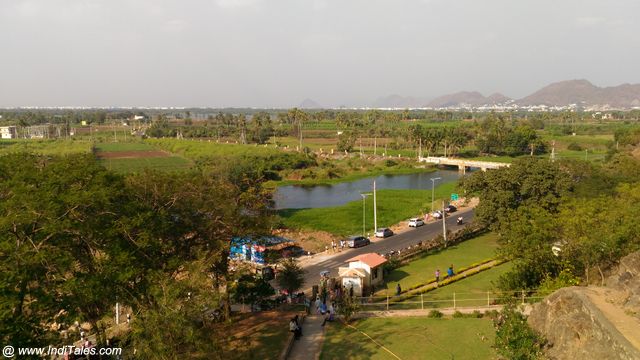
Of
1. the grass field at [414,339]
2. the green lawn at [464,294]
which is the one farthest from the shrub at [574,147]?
the grass field at [414,339]

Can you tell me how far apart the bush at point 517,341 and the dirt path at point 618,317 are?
7.95 ft

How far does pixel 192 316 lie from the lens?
55.4ft

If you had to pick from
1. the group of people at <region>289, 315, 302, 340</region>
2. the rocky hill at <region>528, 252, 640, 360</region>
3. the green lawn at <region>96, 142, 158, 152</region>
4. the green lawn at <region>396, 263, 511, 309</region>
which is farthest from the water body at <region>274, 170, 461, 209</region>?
the green lawn at <region>96, 142, 158, 152</region>

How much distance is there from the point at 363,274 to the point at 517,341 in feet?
46.7

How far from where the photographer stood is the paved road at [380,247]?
36656 millimetres

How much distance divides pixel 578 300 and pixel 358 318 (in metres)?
10.8

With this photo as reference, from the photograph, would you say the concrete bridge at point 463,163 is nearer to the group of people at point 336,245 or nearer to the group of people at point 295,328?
the group of people at point 336,245

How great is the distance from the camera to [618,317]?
1703cm

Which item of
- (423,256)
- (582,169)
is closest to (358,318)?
(423,256)

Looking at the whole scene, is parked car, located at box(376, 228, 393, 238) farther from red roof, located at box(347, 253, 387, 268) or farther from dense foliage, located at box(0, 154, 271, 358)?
dense foliage, located at box(0, 154, 271, 358)

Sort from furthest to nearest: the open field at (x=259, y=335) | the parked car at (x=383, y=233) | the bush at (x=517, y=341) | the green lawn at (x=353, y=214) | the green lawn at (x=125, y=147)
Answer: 1. the green lawn at (x=125, y=147)
2. the green lawn at (x=353, y=214)
3. the parked car at (x=383, y=233)
4. the open field at (x=259, y=335)
5. the bush at (x=517, y=341)

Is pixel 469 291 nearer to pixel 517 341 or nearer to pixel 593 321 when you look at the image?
pixel 517 341

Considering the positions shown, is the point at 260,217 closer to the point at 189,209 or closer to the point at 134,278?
the point at 189,209

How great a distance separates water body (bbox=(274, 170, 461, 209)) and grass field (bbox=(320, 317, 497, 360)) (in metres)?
39.8
